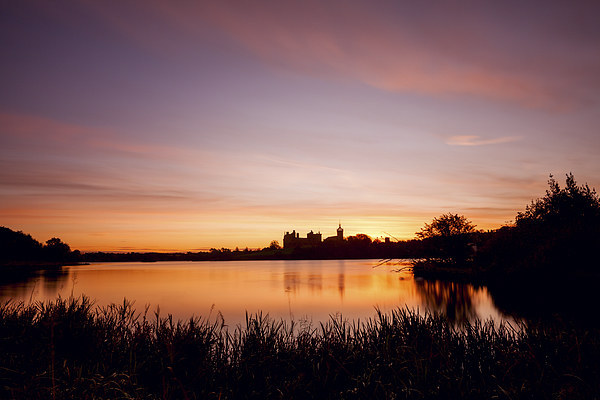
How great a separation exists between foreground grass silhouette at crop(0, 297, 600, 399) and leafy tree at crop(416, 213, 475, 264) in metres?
39.0

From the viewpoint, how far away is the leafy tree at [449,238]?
54231mm

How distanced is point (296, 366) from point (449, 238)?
47684 mm

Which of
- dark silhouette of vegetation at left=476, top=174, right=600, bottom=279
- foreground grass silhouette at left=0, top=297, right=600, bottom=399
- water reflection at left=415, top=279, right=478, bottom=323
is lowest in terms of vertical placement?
water reflection at left=415, top=279, right=478, bottom=323

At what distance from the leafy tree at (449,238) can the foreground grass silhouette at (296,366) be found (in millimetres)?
38954

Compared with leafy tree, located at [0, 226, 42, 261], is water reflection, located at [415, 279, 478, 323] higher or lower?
lower

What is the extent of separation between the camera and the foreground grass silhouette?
30.7ft

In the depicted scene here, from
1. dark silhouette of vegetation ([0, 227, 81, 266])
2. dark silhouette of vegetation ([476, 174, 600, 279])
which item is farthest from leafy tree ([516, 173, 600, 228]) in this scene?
dark silhouette of vegetation ([0, 227, 81, 266])

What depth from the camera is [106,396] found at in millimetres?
9430

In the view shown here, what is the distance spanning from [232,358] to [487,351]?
25.7 feet

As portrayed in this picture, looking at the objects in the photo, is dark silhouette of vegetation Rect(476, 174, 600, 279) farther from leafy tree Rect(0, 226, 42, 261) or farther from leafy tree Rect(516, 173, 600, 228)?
leafy tree Rect(0, 226, 42, 261)

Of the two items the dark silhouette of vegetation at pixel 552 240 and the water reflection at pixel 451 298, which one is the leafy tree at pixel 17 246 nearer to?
the water reflection at pixel 451 298

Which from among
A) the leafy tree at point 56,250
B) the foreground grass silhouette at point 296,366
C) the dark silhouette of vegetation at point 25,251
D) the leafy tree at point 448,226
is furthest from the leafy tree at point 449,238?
Result: the leafy tree at point 56,250

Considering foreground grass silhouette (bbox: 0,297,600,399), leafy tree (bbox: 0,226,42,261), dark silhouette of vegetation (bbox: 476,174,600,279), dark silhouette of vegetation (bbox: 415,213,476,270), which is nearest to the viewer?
foreground grass silhouette (bbox: 0,297,600,399)

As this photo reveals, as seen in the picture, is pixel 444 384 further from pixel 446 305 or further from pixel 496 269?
pixel 496 269
